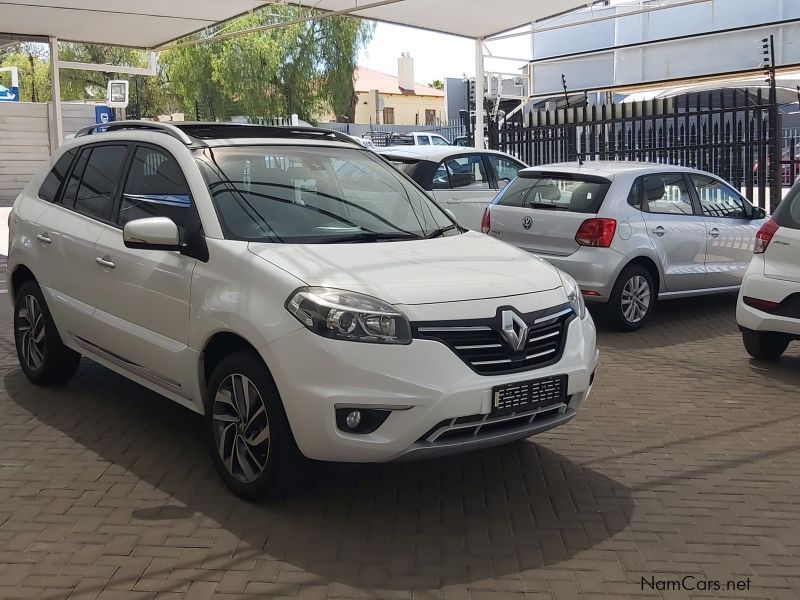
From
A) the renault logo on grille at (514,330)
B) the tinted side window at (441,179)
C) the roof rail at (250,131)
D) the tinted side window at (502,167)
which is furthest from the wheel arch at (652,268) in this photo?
the renault logo on grille at (514,330)

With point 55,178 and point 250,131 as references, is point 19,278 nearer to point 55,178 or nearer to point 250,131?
point 55,178

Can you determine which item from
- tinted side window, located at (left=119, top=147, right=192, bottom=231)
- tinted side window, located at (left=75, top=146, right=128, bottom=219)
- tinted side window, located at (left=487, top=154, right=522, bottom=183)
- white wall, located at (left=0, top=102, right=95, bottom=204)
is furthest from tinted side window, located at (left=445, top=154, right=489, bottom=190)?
white wall, located at (left=0, top=102, right=95, bottom=204)

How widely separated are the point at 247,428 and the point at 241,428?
0.06 metres

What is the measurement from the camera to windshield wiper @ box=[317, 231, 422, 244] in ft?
16.1

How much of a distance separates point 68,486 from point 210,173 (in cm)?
177

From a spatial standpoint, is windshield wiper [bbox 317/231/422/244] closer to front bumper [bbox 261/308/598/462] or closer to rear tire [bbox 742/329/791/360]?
front bumper [bbox 261/308/598/462]

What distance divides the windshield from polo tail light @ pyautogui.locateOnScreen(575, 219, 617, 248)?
3.24 m

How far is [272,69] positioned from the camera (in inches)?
1828

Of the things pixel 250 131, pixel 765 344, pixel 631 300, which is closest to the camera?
pixel 250 131

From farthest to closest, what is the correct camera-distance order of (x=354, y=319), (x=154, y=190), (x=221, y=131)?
(x=221, y=131) < (x=154, y=190) < (x=354, y=319)

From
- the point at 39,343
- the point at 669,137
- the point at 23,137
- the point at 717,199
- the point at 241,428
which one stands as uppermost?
the point at 23,137

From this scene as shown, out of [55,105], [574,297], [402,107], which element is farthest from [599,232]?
[402,107]

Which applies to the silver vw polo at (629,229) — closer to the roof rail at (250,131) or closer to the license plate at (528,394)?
the roof rail at (250,131)

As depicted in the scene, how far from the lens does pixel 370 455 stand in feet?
13.6
